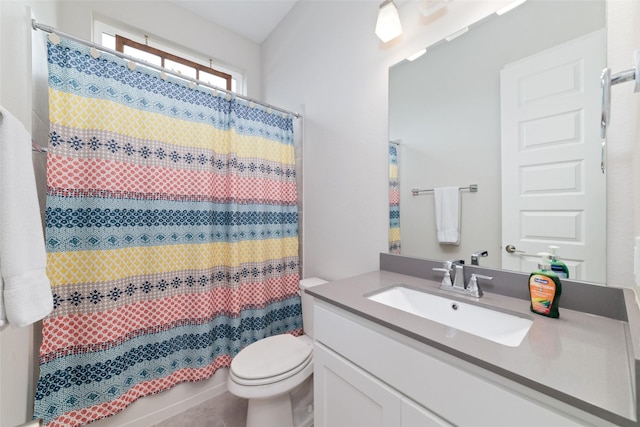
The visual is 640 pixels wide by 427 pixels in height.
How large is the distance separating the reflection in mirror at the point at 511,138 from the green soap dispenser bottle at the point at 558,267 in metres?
0.02

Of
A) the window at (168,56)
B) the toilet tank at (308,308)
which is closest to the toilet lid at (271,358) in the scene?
the toilet tank at (308,308)

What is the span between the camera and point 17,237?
1.93 feet

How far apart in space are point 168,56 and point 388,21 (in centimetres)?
185

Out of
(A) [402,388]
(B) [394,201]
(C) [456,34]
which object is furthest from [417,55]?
(A) [402,388]

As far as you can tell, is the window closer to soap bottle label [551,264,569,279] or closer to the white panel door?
the white panel door

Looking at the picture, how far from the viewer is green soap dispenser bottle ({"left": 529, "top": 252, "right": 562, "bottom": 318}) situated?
0.74 meters

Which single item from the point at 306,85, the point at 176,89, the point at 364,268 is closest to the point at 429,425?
the point at 364,268

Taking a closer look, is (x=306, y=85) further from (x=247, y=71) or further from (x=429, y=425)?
(x=429, y=425)

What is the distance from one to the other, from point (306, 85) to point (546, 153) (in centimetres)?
161

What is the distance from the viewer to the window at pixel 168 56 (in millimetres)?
1796

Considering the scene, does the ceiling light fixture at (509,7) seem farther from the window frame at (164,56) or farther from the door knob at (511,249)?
the window frame at (164,56)

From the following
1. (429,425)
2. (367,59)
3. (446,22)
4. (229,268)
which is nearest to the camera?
(429,425)

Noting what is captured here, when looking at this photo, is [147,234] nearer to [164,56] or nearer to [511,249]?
[164,56]

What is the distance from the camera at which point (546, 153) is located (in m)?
0.87
